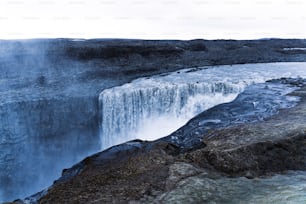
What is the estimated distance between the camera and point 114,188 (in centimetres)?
718

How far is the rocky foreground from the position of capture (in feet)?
22.6

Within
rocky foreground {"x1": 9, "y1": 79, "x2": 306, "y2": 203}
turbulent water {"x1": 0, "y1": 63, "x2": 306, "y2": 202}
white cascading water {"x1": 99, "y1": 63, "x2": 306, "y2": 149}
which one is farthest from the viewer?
white cascading water {"x1": 99, "y1": 63, "x2": 306, "y2": 149}

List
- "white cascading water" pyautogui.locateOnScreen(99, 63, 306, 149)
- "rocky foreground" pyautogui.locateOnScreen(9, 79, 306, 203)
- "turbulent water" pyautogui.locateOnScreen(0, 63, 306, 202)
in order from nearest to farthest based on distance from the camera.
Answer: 1. "rocky foreground" pyautogui.locateOnScreen(9, 79, 306, 203)
2. "turbulent water" pyautogui.locateOnScreen(0, 63, 306, 202)
3. "white cascading water" pyautogui.locateOnScreen(99, 63, 306, 149)

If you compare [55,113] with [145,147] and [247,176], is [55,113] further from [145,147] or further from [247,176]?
[247,176]

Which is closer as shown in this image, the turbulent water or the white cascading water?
the turbulent water

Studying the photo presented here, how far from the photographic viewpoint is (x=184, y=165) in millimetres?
7953

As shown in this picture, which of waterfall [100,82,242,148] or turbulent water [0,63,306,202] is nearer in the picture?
turbulent water [0,63,306,202]

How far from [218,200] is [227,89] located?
1436 cm

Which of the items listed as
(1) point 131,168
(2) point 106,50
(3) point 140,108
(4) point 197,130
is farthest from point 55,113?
(2) point 106,50

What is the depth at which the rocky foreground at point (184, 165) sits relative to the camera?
688 centimetres

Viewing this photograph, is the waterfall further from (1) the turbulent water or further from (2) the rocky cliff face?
(2) the rocky cliff face

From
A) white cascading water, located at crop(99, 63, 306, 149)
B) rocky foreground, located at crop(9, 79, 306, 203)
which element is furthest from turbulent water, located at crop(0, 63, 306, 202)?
rocky foreground, located at crop(9, 79, 306, 203)

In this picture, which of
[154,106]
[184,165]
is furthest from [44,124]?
[184,165]

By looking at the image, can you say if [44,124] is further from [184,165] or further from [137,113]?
[184,165]
